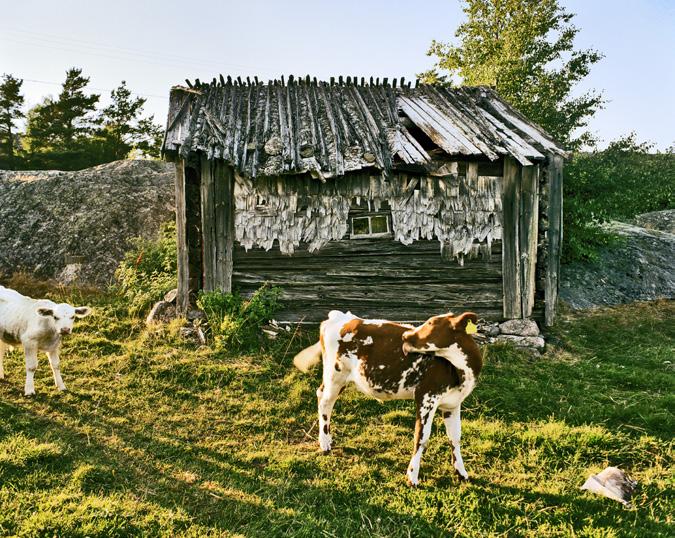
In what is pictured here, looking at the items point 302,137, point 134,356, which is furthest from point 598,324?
point 134,356

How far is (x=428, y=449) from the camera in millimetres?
4723

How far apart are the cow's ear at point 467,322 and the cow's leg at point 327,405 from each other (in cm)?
131

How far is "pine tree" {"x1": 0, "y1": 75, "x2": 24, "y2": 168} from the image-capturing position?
2114 centimetres

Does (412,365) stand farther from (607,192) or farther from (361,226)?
(607,192)

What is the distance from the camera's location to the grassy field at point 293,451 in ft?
11.9

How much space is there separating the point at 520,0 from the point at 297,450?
18586 mm

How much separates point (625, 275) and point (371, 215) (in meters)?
7.47

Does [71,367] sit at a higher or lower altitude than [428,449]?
higher

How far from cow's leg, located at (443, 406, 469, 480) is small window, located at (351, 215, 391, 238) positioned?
4339 millimetres

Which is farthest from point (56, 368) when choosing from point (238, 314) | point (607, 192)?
point (607, 192)

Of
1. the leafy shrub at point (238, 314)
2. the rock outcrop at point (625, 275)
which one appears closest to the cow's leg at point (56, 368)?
the leafy shrub at point (238, 314)

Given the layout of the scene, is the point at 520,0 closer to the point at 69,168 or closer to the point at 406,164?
the point at 406,164

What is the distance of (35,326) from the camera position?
5.64m

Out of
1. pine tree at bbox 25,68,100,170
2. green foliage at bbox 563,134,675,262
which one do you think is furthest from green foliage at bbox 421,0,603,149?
pine tree at bbox 25,68,100,170
